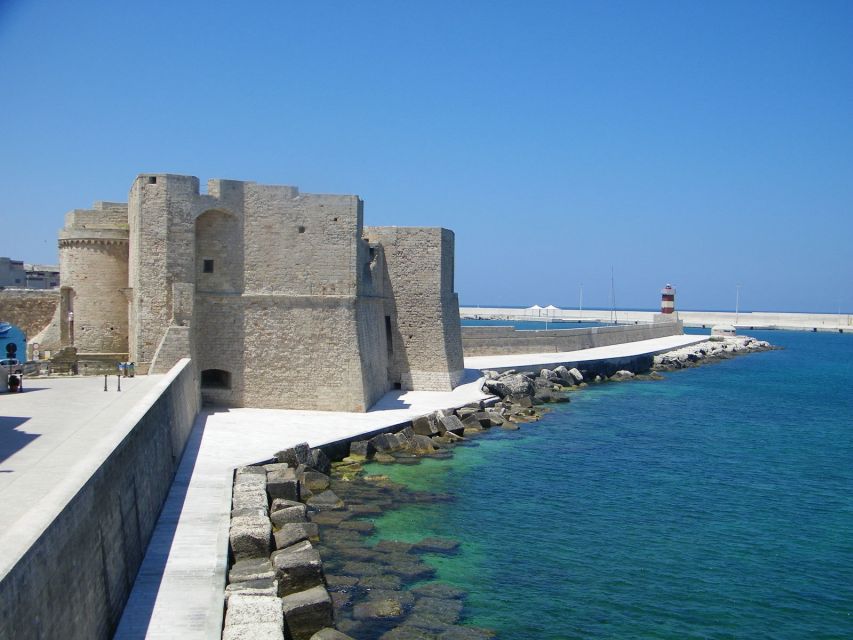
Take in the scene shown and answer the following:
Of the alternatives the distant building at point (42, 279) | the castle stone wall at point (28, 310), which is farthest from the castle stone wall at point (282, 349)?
the distant building at point (42, 279)

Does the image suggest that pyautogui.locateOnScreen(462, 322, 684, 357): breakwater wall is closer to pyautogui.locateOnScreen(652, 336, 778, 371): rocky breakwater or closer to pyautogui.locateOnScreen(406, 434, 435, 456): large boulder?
pyautogui.locateOnScreen(652, 336, 778, 371): rocky breakwater

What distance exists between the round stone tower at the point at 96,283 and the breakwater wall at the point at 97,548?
9446 millimetres

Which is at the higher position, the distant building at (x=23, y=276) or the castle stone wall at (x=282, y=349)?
the distant building at (x=23, y=276)

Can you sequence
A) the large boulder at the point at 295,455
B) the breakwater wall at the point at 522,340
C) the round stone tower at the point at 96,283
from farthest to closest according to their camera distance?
the breakwater wall at the point at 522,340 < the round stone tower at the point at 96,283 < the large boulder at the point at 295,455

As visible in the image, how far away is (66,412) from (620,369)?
29060 mm

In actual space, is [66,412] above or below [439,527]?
above

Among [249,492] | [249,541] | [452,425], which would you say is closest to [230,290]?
[452,425]

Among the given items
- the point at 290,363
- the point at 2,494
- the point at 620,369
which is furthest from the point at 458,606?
the point at 620,369

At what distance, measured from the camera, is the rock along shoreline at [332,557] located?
8.38 meters

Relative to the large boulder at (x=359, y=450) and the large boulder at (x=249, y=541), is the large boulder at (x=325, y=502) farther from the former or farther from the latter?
the large boulder at (x=249, y=541)

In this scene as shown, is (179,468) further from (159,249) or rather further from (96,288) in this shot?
(96,288)

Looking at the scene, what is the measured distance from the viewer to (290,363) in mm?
19375

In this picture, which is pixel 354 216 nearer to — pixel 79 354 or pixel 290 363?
pixel 290 363

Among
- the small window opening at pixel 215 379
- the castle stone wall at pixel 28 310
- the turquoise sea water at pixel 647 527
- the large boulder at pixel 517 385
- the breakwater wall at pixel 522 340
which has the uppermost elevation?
the castle stone wall at pixel 28 310
